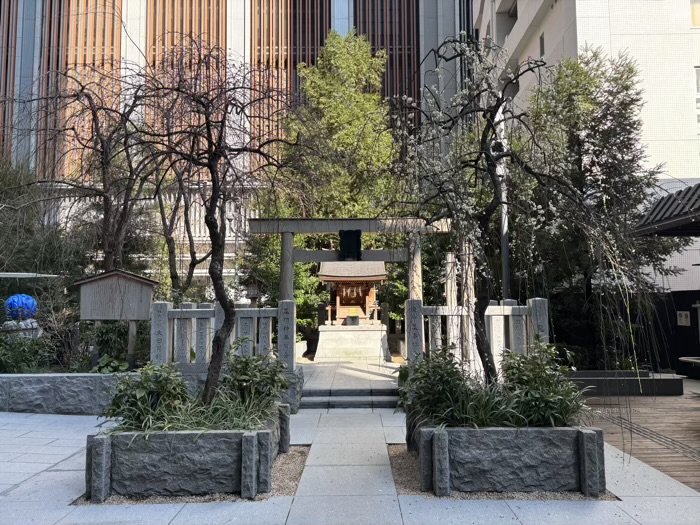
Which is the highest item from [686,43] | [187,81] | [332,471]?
[686,43]

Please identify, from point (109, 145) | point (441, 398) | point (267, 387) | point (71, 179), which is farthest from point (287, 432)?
point (71, 179)

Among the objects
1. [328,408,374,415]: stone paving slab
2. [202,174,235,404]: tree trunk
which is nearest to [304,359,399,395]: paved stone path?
[328,408,374,415]: stone paving slab

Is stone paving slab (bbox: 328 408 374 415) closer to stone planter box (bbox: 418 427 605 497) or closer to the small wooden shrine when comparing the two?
stone planter box (bbox: 418 427 605 497)

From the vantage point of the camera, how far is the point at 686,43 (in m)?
17.3

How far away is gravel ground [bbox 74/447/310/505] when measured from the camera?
5.27m

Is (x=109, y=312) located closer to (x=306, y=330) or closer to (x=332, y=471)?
(x=332, y=471)

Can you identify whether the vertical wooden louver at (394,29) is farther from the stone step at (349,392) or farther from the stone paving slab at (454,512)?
the stone paving slab at (454,512)

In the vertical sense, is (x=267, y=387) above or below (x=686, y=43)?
below

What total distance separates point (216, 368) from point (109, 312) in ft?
15.3

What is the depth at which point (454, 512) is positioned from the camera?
194 inches

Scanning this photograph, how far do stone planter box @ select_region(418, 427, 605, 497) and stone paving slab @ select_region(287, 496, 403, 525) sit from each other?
586 millimetres

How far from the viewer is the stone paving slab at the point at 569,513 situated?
4672 millimetres

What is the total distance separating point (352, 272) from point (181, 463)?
15000 millimetres

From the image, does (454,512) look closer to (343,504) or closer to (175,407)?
(343,504)
